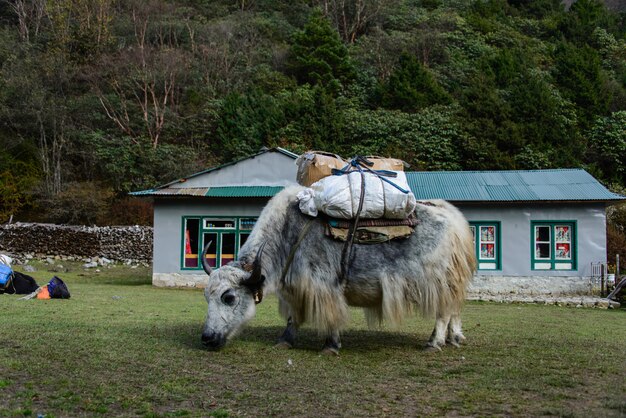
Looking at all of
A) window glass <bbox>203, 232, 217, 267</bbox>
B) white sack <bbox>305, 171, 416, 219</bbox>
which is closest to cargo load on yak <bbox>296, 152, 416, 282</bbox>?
white sack <bbox>305, 171, 416, 219</bbox>

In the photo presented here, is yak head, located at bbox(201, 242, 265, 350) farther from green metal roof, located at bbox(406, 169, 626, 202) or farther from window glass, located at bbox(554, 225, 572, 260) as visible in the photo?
window glass, located at bbox(554, 225, 572, 260)

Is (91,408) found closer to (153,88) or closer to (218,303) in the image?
(218,303)

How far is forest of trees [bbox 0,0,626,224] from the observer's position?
3575 cm

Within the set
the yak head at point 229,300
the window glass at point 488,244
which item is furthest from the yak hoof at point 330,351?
the window glass at point 488,244

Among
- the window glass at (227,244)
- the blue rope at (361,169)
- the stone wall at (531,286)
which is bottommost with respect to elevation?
the stone wall at (531,286)

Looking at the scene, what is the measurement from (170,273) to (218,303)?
14.7m

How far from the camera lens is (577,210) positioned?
66.5 feet

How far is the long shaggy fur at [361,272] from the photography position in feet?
24.0

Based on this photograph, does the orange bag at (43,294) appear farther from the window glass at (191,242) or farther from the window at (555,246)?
the window at (555,246)

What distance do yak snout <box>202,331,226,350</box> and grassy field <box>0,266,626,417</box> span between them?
0.49 feet

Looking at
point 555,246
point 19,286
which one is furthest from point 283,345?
point 555,246

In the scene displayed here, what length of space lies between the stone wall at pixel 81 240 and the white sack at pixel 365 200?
23482 millimetres

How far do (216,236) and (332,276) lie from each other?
14.7 m

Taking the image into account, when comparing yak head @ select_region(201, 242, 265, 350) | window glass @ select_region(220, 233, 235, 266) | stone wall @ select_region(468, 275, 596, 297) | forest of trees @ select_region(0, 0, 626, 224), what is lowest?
stone wall @ select_region(468, 275, 596, 297)
